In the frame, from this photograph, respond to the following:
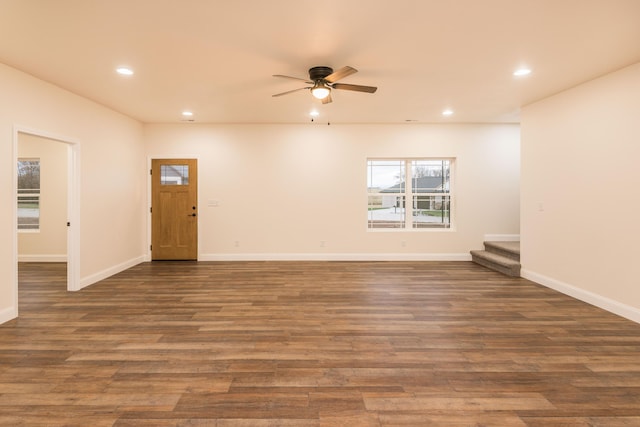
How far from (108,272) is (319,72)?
4.64 meters

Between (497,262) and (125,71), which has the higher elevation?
(125,71)

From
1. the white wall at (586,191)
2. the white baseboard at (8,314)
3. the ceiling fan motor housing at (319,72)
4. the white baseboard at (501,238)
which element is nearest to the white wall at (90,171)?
the white baseboard at (8,314)

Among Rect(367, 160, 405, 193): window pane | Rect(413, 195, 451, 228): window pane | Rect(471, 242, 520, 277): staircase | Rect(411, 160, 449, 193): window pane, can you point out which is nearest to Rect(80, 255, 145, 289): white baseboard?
Rect(367, 160, 405, 193): window pane

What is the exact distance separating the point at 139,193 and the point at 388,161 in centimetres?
508

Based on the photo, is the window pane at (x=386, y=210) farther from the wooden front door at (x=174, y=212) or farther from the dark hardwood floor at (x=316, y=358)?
the wooden front door at (x=174, y=212)

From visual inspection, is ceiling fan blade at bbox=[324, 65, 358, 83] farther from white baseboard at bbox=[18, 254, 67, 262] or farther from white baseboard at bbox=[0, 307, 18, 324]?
white baseboard at bbox=[18, 254, 67, 262]

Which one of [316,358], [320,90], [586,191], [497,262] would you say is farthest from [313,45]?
[497,262]

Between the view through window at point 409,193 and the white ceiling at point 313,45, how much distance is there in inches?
81.4

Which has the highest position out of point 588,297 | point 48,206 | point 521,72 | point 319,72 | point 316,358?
point 521,72

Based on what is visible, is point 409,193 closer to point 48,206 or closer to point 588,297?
point 588,297

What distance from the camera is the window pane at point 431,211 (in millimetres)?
6781

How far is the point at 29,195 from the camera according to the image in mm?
6566

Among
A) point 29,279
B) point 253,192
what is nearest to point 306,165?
point 253,192

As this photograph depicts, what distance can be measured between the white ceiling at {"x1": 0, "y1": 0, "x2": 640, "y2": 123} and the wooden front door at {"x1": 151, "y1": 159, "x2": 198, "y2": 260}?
1876mm
